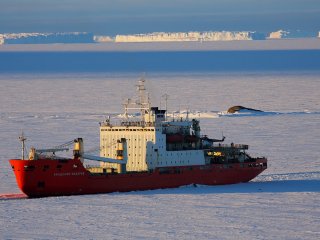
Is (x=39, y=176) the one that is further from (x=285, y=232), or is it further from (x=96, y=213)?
(x=285, y=232)

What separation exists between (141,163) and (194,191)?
2156 mm

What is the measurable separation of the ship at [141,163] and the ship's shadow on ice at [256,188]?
1.57ft

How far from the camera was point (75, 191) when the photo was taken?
3269 cm

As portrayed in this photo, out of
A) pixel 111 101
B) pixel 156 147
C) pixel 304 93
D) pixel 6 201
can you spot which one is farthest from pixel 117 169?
pixel 304 93

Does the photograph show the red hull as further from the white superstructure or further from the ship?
the white superstructure

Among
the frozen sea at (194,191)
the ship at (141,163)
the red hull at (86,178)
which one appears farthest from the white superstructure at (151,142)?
the frozen sea at (194,191)

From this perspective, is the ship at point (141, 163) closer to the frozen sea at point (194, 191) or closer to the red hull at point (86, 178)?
the red hull at point (86, 178)

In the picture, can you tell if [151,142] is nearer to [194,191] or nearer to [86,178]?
[194,191]

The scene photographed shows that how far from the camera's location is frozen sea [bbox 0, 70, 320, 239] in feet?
85.3

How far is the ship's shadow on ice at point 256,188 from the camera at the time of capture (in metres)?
32.8

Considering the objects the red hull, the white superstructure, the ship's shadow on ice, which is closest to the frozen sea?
the ship's shadow on ice

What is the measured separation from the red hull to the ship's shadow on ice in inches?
14.6

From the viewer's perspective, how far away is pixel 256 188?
33.9m

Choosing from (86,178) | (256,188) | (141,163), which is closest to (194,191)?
(256,188)
